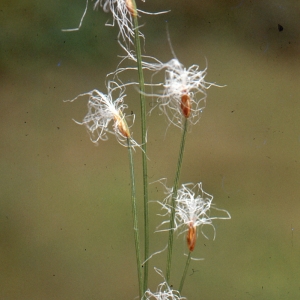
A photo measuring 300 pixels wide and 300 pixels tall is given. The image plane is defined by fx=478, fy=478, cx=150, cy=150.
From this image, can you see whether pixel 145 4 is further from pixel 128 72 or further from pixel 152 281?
pixel 152 281

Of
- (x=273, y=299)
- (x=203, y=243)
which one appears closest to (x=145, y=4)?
(x=203, y=243)

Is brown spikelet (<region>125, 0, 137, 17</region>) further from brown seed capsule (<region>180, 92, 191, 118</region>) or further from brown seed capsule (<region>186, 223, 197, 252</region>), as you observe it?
brown seed capsule (<region>186, 223, 197, 252</region>)

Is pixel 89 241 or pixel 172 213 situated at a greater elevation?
pixel 172 213

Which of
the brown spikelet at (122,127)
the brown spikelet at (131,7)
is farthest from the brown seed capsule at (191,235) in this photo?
the brown spikelet at (131,7)

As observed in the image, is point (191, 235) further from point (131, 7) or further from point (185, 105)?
point (131, 7)

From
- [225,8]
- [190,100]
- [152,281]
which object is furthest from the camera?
[225,8]

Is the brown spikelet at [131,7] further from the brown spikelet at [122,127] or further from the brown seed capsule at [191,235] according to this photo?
the brown seed capsule at [191,235]

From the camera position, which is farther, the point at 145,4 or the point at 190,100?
the point at 145,4

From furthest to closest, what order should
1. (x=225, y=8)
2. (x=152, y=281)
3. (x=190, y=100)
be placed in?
(x=225, y=8) → (x=152, y=281) → (x=190, y=100)

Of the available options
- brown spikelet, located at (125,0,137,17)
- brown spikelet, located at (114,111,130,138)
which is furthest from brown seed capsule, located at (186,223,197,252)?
brown spikelet, located at (125,0,137,17)
